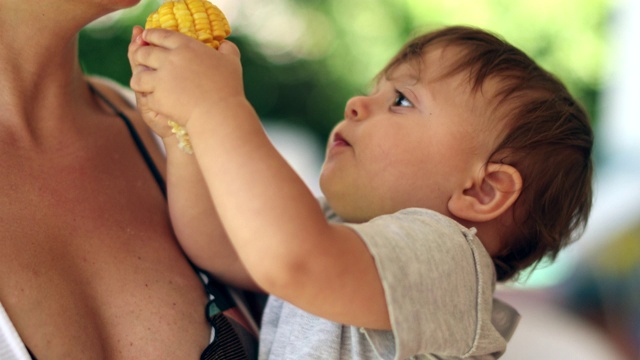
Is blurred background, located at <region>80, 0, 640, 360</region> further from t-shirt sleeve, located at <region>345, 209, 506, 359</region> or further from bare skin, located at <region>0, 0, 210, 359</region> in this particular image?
t-shirt sleeve, located at <region>345, 209, 506, 359</region>

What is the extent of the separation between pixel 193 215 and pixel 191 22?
365mm

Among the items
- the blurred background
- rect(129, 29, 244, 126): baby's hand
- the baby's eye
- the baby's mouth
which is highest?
rect(129, 29, 244, 126): baby's hand

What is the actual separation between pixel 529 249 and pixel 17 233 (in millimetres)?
901

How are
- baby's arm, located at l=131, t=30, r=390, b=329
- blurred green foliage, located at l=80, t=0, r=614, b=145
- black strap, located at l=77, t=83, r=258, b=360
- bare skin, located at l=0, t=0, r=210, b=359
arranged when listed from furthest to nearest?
blurred green foliage, located at l=80, t=0, r=614, b=145, black strap, located at l=77, t=83, r=258, b=360, bare skin, located at l=0, t=0, r=210, b=359, baby's arm, located at l=131, t=30, r=390, b=329

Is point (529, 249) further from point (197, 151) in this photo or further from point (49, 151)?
point (49, 151)

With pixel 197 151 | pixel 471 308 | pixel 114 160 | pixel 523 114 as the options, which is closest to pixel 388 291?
pixel 471 308

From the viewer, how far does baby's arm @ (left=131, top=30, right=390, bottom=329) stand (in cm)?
95

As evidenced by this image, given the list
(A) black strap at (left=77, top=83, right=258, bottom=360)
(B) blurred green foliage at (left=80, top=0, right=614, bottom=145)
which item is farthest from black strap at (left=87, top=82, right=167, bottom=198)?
(B) blurred green foliage at (left=80, top=0, right=614, bottom=145)

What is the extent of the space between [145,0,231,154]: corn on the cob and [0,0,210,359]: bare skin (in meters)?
0.12

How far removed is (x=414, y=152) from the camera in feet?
4.32

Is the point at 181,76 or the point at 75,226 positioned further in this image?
the point at 75,226

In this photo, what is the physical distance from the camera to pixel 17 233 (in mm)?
1126

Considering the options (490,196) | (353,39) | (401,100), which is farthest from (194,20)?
(353,39)

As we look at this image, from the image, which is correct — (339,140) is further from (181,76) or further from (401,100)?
(181,76)
